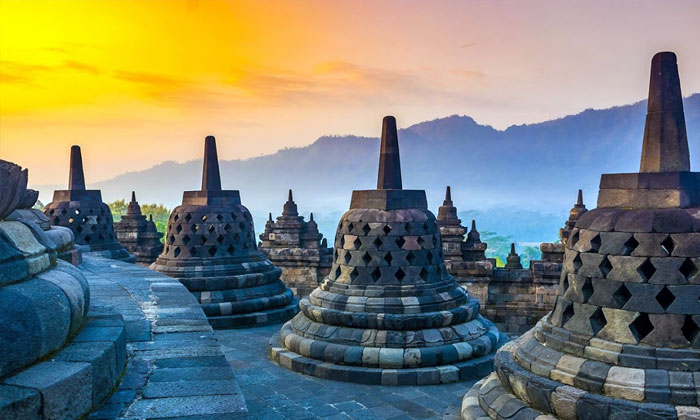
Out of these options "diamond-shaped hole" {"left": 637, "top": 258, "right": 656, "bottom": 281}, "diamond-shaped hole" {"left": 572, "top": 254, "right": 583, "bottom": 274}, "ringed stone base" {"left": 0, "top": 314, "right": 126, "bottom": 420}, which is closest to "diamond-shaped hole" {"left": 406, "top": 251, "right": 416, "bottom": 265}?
"diamond-shaped hole" {"left": 572, "top": 254, "right": 583, "bottom": 274}

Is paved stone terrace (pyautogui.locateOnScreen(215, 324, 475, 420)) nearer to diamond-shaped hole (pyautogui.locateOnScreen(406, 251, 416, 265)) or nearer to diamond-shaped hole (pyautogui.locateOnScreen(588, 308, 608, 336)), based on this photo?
diamond-shaped hole (pyautogui.locateOnScreen(588, 308, 608, 336))

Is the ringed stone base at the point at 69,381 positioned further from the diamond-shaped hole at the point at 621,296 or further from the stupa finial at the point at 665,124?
the stupa finial at the point at 665,124

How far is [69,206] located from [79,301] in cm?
1160

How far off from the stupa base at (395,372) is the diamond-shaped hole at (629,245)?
12.6ft

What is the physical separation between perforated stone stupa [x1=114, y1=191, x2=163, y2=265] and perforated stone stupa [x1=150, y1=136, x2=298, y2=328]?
5.47 m

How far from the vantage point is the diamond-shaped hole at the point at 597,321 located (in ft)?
14.6

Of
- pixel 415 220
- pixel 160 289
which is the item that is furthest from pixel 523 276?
pixel 160 289

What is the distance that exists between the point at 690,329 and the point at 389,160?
547 centimetres

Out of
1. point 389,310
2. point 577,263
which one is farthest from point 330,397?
point 577,263

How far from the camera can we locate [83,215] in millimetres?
13969

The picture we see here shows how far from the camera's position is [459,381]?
7816 mm

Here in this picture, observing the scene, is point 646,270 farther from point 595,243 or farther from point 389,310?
point 389,310

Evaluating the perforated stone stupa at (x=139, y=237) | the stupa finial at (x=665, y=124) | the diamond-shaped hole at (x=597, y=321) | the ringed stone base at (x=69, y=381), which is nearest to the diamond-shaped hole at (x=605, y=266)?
the diamond-shaped hole at (x=597, y=321)

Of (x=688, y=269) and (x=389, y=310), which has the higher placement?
(x=688, y=269)
